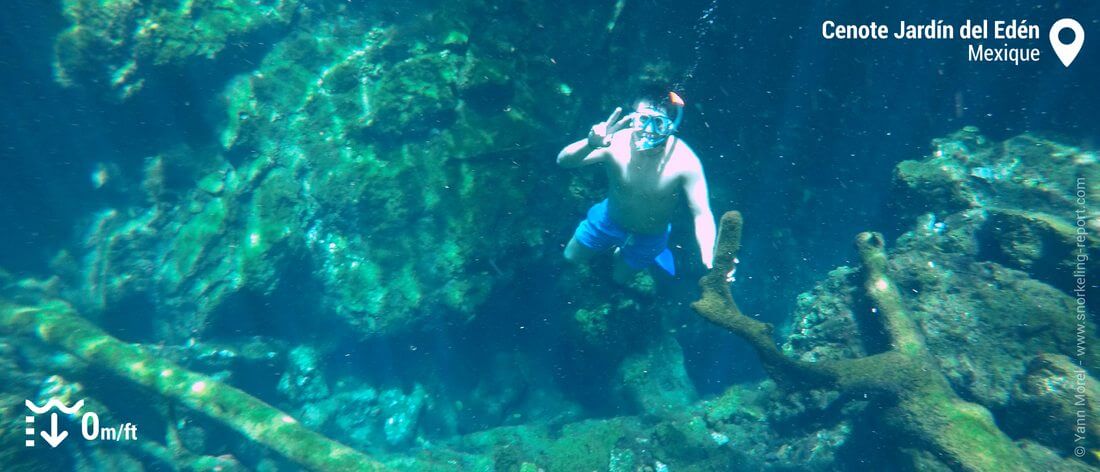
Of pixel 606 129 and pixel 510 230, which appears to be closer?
pixel 606 129

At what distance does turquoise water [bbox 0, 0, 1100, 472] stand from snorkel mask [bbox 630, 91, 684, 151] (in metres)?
0.23

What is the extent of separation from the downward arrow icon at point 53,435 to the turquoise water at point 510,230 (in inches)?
0.8

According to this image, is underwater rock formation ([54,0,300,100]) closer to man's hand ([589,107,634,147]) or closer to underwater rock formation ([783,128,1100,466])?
man's hand ([589,107,634,147])

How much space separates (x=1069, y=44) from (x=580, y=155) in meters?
5.62

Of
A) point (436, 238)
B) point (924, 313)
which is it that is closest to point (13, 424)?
point (436, 238)

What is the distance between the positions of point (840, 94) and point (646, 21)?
2762 millimetres

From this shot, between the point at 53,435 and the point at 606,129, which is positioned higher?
the point at 606,129

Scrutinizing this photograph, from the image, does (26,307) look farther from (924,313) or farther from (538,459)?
(924,313)

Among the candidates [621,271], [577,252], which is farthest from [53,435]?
[621,271]

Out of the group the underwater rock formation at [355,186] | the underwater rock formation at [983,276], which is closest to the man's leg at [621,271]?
the underwater rock formation at [355,186]

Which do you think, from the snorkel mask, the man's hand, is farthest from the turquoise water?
the man's hand

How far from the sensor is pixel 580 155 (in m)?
4.22

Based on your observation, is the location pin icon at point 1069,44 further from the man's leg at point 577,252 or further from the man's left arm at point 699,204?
the man's leg at point 577,252

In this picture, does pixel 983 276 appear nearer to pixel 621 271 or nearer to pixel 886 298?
pixel 886 298
